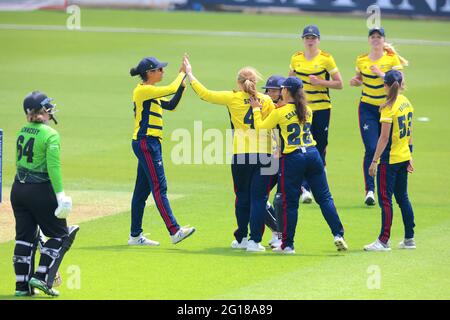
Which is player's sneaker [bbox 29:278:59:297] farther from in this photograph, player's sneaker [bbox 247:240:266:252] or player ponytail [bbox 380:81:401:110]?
player ponytail [bbox 380:81:401:110]

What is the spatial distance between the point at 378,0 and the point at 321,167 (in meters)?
30.7

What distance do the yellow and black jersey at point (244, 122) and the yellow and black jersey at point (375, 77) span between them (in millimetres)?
3684

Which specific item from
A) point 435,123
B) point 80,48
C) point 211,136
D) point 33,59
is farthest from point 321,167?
point 80,48

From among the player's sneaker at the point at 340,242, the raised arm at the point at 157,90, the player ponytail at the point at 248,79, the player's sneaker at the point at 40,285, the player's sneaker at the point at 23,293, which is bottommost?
the player's sneaker at the point at 23,293

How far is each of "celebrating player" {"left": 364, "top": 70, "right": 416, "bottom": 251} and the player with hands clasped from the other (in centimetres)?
391

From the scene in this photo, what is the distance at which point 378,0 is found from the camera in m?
41.8

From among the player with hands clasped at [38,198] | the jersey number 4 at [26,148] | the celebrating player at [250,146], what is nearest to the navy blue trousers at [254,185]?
the celebrating player at [250,146]

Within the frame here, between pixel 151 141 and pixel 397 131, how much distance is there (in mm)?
2939

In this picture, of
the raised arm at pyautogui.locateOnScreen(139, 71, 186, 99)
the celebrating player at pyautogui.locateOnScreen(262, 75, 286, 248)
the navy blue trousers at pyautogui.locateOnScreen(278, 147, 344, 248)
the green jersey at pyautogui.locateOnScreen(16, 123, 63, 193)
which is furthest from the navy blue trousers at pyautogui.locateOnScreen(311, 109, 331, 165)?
the green jersey at pyautogui.locateOnScreen(16, 123, 63, 193)

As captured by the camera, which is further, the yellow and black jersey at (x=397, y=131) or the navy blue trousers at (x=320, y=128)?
the navy blue trousers at (x=320, y=128)

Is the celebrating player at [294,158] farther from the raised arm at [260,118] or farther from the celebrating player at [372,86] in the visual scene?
the celebrating player at [372,86]

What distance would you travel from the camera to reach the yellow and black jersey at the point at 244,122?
1227 centimetres

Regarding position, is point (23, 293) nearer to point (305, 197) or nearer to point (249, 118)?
point (249, 118)

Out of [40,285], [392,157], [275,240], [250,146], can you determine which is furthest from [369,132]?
[40,285]
